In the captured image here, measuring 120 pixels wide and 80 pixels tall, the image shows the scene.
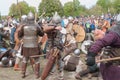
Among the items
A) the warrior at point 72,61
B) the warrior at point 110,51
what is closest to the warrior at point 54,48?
the warrior at point 72,61

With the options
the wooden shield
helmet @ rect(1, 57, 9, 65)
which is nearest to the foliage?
the wooden shield

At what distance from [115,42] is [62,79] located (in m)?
3.61

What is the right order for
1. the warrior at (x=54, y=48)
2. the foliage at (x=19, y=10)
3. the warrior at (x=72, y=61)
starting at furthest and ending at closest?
the foliage at (x=19, y=10)
the warrior at (x=72, y=61)
the warrior at (x=54, y=48)

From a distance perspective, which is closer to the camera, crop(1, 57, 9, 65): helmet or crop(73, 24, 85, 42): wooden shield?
crop(1, 57, 9, 65): helmet

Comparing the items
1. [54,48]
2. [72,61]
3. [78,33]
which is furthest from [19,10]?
[54,48]

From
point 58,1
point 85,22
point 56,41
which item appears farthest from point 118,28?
point 58,1

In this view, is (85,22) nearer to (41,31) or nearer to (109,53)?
(41,31)

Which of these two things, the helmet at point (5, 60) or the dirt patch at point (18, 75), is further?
the helmet at point (5, 60)

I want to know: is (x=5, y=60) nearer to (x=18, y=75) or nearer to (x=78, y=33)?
(x=18, y=75)

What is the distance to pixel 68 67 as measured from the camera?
9.13 meters

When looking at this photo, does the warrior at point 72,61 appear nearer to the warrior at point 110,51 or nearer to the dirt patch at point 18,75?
the dirt patch at point 18,75

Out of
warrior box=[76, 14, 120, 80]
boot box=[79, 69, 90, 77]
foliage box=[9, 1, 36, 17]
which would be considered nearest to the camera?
warrior box=[76, 14, 120, 80]

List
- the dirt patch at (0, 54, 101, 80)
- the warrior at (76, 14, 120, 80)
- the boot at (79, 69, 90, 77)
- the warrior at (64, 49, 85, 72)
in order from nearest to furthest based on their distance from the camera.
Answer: the warrior at (76, 14, 120, 80) < the boot at (79, 69, 90, 77) < the dirt patch at (0, 54, 101, 80) < the warrior at (64, 49, 85, 72)

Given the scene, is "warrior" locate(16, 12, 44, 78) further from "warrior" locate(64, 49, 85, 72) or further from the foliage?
the foliage
